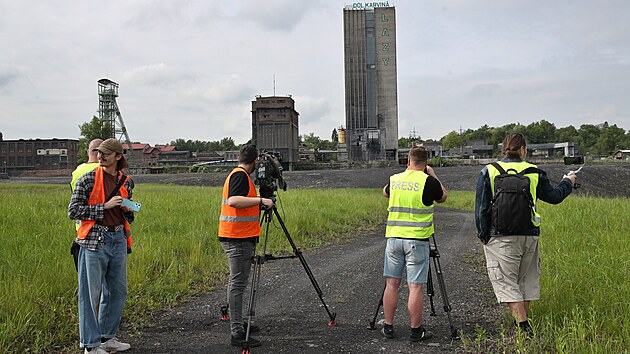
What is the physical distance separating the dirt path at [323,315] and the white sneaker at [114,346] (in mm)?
138

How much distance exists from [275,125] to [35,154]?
208 feet

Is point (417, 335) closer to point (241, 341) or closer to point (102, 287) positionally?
point (241, 341)

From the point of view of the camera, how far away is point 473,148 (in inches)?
5541

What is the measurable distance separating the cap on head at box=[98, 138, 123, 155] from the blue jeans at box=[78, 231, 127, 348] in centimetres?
82

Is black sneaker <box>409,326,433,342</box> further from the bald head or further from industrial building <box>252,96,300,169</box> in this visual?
industrial building <box>252,96,300,169</box>

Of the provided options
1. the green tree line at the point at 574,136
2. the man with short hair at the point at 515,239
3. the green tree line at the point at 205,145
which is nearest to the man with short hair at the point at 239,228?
the man with short hair at the point at 515,239

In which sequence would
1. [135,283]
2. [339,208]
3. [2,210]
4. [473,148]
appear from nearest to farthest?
[135,283] → [2,210] → [339,208] → [473,148]

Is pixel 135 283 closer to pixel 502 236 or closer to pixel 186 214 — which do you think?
pixel 502 236

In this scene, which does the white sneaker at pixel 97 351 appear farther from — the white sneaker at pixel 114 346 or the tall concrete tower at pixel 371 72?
the tall concrete tower at pixel 371 72

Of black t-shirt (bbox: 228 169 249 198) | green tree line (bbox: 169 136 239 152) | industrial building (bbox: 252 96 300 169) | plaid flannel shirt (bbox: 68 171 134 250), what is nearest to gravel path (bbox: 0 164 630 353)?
plaid flannel shirt (bbox: 68 171 134 250)

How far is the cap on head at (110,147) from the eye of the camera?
477 cm

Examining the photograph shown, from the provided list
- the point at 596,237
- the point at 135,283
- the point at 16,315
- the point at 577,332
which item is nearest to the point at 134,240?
the point at 135,283

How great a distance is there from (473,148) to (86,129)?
103m

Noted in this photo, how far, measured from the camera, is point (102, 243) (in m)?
4.68
